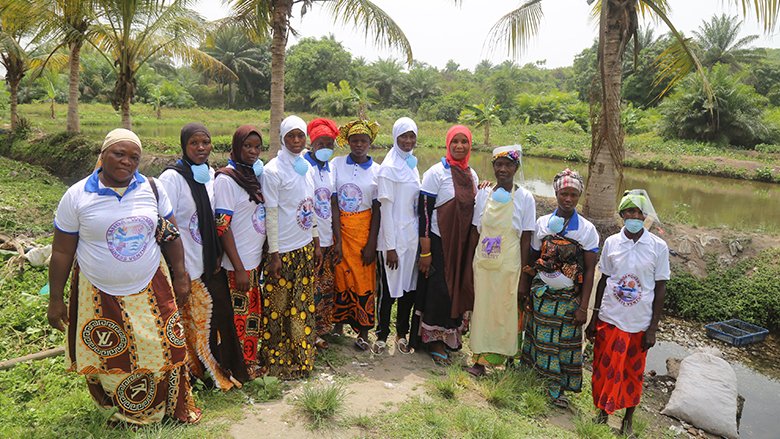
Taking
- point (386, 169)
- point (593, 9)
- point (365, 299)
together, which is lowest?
point (365, 299)

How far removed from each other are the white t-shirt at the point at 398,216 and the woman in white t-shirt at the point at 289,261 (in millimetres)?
621

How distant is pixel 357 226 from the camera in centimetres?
404

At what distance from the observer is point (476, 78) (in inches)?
2324

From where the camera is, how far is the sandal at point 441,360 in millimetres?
4152

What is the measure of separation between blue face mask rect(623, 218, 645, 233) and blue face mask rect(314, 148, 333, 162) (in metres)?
2.19

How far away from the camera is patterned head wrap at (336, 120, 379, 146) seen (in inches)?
153

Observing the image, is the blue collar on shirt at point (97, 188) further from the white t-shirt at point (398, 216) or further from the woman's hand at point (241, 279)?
the white t-shirt at point (398, 216)

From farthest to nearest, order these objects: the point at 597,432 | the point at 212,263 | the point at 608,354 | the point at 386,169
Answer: the point at 386,169, the point at 608,354, the point at 597,432, the point at 212,263

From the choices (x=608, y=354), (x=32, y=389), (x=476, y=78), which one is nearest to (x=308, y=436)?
(x=32, y=389)

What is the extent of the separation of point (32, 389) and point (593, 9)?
9405 mm

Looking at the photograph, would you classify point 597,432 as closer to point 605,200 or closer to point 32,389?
point 32,389

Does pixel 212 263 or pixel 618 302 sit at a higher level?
pixel 212 263

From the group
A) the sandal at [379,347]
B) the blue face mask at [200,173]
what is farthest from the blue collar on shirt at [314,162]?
the sandal at [379,347]

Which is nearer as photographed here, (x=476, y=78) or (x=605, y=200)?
(x=605, y=200)
